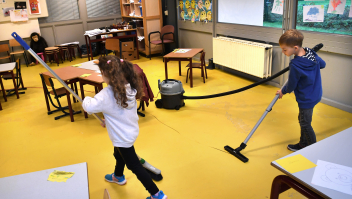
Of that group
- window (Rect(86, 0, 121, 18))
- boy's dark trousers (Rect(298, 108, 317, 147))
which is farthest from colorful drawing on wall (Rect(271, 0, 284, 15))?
window (Rect(86, 0, 121, 18))

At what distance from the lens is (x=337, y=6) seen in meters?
3.97

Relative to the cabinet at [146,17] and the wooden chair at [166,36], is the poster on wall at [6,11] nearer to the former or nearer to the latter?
the cabinet at [146,17]

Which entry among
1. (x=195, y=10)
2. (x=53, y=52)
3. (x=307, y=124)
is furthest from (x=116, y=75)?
(x=53, y=52)

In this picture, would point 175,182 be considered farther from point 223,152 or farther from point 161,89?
point 161,89

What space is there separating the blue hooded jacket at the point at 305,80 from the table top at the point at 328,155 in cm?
85

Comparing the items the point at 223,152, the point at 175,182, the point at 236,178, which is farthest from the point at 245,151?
the point at 175,182

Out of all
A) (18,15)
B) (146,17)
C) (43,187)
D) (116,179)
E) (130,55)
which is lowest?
(116,179)

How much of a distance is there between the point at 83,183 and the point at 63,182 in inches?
4.8

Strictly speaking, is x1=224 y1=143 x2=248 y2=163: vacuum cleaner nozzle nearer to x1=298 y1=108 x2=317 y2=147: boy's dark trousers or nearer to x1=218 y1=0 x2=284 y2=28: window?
x1=298 y1=108 x2=317 y2=147: boy's dark trousers

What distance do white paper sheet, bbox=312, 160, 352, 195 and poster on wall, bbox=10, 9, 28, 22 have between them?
335 inches

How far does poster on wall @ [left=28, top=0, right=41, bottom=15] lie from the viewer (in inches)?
314

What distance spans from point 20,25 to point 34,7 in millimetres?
641

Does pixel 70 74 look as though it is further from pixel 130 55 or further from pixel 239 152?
pixel 130 55

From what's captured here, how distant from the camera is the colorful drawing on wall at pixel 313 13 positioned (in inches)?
165
